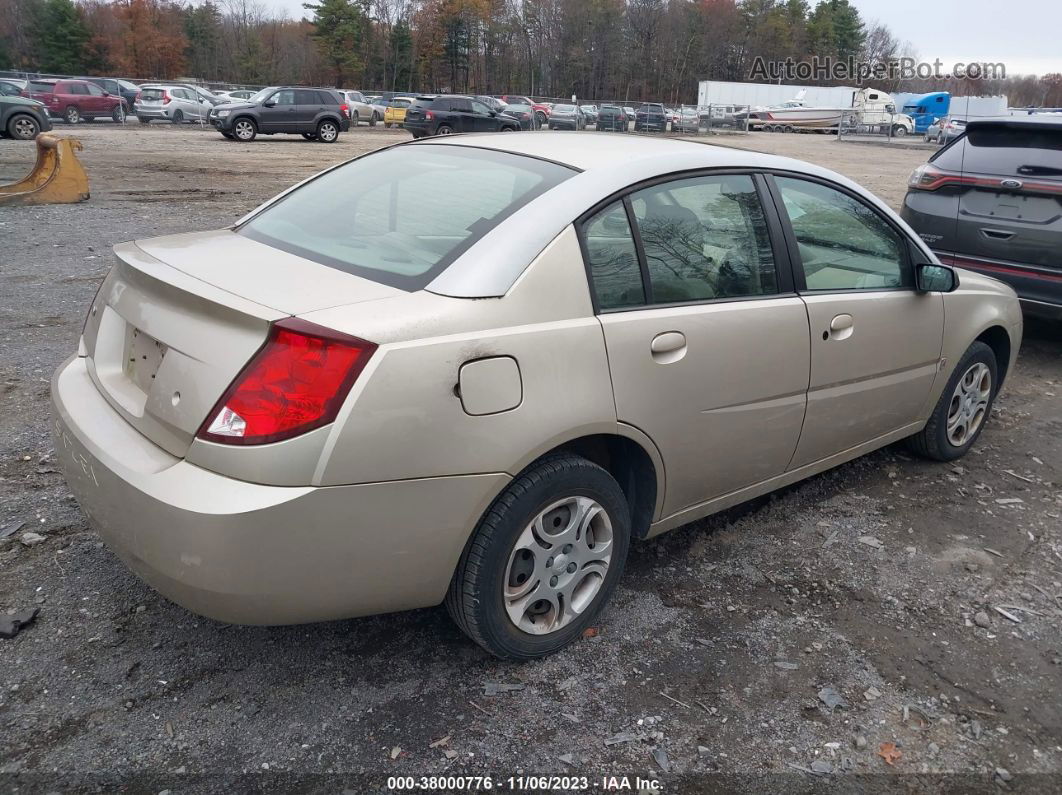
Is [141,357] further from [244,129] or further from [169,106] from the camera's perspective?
[169,106]

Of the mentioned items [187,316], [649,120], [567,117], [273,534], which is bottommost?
[273,534]

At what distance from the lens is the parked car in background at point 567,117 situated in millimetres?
43219

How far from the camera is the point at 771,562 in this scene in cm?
352

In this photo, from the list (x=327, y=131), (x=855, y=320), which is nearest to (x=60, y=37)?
(x=327, y=131)

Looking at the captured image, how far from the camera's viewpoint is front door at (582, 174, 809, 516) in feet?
9.18

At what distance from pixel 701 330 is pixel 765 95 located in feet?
217

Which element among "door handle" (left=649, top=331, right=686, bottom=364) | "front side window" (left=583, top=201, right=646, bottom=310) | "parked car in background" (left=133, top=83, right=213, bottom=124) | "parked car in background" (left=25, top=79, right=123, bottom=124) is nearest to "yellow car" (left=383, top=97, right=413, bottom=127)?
"parked car in background" (left=133, top=83, right=213, bottom=124)

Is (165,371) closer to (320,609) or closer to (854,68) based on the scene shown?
(320,609)

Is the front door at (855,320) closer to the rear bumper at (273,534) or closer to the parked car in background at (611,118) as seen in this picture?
the rear bumper at (273,534)

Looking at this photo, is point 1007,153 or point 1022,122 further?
point 1007,153

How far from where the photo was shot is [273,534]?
2.16 m

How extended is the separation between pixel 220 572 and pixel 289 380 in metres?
0.52

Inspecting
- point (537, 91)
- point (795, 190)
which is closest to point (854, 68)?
point (537, 91)

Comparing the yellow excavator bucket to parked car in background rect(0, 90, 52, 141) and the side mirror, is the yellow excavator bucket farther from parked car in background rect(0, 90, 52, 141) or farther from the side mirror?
parked car in background rect(0, 90, 52, 141)
